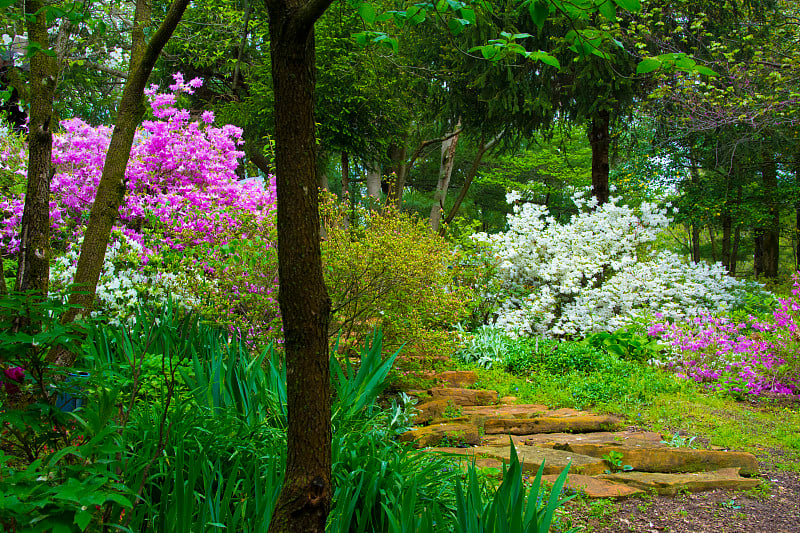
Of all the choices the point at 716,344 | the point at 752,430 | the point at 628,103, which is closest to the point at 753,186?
the point at 628,103

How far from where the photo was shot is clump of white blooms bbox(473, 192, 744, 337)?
8.50 m

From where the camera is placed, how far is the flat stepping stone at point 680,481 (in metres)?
3.50

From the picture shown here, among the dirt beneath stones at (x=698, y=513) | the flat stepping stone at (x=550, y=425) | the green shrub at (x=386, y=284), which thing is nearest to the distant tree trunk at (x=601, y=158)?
the green shrub at (x=386, y=284)

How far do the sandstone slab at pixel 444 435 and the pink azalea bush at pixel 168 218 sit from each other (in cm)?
168

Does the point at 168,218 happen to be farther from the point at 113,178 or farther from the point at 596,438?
the point at 596,438

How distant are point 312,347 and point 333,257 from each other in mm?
3441

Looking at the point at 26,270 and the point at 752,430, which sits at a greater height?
the point at 26,270

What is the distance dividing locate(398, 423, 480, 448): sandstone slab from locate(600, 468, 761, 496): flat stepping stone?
992mm

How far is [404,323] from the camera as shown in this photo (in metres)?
5.35

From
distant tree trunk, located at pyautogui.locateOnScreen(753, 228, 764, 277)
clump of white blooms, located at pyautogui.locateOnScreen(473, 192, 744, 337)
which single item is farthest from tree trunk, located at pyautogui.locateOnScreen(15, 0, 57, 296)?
distant tree trunk, located at pyautogui.locateOnScreen(753, 228, 764, 277)

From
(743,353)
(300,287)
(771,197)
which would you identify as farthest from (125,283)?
(771,197)

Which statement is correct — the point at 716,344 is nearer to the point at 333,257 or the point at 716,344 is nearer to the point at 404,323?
the point at 404,323

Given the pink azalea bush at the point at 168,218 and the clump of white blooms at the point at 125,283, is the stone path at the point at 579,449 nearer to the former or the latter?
the pink azalea bush at the point at 168,218

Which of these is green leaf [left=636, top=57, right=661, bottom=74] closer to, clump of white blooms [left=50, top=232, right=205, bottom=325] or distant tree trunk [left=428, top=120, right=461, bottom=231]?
clump of white blooms [left=50, top=232, right=205, bottom=325]
